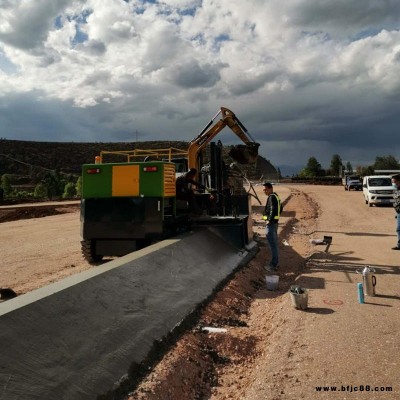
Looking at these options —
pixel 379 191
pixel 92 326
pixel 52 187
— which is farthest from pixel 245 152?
pixel 52 187

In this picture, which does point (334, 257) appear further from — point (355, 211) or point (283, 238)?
point (355, 211)

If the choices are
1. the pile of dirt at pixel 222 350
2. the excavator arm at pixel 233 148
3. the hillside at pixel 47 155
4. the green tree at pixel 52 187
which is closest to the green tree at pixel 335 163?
the hillside at pixel 47 155

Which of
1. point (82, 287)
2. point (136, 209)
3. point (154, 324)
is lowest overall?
point (154, 324)

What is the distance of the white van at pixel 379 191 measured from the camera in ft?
82.8

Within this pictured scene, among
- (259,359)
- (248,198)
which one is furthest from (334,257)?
(259,359)

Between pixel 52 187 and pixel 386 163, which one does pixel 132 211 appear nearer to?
pixel 52 187

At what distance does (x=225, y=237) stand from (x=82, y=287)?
212 inches

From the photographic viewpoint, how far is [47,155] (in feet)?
259

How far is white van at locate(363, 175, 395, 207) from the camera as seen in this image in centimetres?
2523

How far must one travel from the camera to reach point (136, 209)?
26.7ft

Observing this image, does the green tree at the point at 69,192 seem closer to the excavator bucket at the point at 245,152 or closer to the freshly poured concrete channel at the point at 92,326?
the excavator bucket at the point at 245,152

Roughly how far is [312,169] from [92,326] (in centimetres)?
8753

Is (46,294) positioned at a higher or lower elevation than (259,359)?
higher

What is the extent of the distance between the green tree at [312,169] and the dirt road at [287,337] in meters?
77.4
